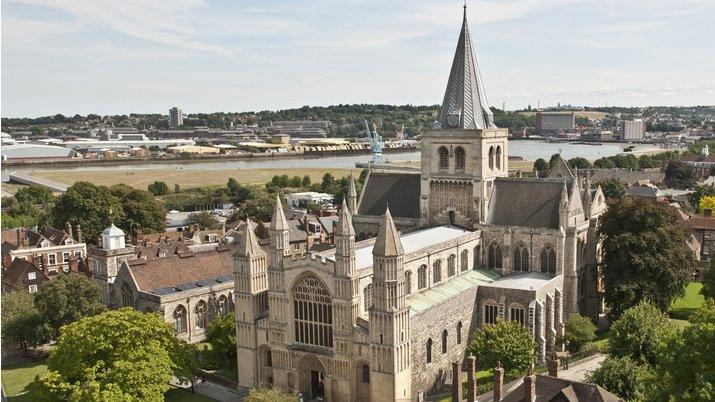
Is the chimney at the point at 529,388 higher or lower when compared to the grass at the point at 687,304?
higher

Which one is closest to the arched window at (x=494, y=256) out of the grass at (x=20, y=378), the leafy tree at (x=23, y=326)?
the grass at (x=20, y=378)

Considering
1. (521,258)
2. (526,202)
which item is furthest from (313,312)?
(526,202)

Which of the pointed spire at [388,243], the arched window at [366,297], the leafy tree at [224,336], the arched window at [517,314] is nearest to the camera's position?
the pointed spire at [388,243]

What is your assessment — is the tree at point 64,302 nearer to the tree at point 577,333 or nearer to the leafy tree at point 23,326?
the leafy tree at point 23,326

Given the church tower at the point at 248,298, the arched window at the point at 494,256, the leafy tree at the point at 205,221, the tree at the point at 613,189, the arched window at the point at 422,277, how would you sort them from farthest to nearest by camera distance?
the tree at the point at 613,189 < the leafy tree at the point at 205,221 < the arched window at the point at 494,256 < the arched window at the point at 422,277 < the church tower at the point at 248,298

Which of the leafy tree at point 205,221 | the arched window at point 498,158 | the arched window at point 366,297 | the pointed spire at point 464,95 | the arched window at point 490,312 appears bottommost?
the arched window at point 490,312

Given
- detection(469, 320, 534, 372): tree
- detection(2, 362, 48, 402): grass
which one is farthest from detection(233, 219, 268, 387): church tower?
detection(469, 320, 534, 372): tree

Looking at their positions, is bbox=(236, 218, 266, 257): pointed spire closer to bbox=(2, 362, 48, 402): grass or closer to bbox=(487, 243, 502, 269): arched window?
bbox=(2, 362, 48, 402): grass
